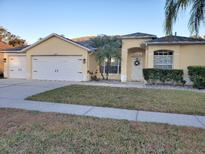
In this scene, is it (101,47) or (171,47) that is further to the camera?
(101,47)

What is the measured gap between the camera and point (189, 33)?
6336mm

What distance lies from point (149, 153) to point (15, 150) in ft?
8.37

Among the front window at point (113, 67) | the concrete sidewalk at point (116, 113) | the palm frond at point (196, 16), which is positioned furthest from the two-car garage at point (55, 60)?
the palm frond at point (196, 16)

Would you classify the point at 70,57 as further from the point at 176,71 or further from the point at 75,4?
the point at 176,71

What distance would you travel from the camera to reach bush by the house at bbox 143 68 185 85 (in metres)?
14.4

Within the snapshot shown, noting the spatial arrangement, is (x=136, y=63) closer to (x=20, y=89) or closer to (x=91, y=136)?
(x=20, y=89)

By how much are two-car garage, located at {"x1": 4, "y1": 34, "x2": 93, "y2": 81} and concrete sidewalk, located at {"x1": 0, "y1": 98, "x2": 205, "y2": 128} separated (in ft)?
33.0

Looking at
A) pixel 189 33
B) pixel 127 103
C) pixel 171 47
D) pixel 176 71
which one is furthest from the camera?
pixel 171 47

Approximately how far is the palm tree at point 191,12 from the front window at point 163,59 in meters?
9.88

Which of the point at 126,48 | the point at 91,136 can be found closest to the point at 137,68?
the point at 126,48

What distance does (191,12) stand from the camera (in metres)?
5.89

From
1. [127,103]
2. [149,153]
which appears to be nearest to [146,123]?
[149,153]

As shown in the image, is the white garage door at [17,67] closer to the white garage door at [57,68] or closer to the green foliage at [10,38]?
the white garage door at [57,68]

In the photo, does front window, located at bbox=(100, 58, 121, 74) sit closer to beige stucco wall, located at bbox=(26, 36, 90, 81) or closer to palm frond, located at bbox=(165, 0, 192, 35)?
beige stucco wall, located at bbox=(26, 36, 90, 81)
